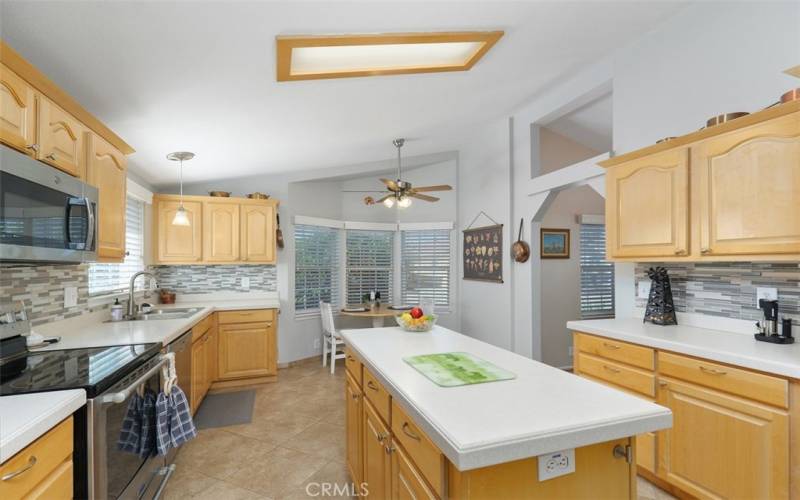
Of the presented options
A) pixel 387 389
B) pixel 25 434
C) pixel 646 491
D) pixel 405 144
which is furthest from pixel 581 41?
pixel 25 434

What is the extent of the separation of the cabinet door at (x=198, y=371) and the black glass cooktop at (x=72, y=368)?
52.5 inches

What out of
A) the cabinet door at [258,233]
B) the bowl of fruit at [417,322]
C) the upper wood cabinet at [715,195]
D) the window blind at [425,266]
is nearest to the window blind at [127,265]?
the cabinet door at [258,233]

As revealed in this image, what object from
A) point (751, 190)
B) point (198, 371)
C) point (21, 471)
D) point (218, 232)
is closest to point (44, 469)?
point (21, 471)

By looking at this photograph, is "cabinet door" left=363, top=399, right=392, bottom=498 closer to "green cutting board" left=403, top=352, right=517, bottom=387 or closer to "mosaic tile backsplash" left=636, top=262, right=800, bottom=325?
"green cutting board" left=403, top=352, right=517, bottom=387

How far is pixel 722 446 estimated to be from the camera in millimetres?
1811

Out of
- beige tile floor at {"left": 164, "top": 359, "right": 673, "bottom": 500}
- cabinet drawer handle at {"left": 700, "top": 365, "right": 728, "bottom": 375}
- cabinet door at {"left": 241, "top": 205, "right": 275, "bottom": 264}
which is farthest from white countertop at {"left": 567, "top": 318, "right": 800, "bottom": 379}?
cabinet door at {"left": 241, "top": 205, "right": 275, "bottom": 264}

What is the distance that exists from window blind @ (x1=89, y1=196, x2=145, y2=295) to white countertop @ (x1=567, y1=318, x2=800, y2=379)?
3.52 meters

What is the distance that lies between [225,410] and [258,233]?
76.0 inches

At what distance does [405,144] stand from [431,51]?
2068 mm

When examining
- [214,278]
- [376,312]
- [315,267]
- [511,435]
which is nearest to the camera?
[511,435]

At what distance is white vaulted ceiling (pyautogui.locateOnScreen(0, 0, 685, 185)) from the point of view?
1645mm

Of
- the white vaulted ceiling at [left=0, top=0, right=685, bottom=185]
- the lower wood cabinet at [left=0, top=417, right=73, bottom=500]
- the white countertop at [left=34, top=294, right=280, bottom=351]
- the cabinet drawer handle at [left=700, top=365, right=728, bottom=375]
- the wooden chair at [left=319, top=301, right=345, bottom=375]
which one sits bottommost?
the wooden chair at [left=319, top=301, right=345, bottom=375]

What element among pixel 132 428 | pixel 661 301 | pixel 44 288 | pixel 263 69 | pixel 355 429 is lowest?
pixel 355 429

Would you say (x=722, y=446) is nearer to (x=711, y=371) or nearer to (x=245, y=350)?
(x=711, y=371)
